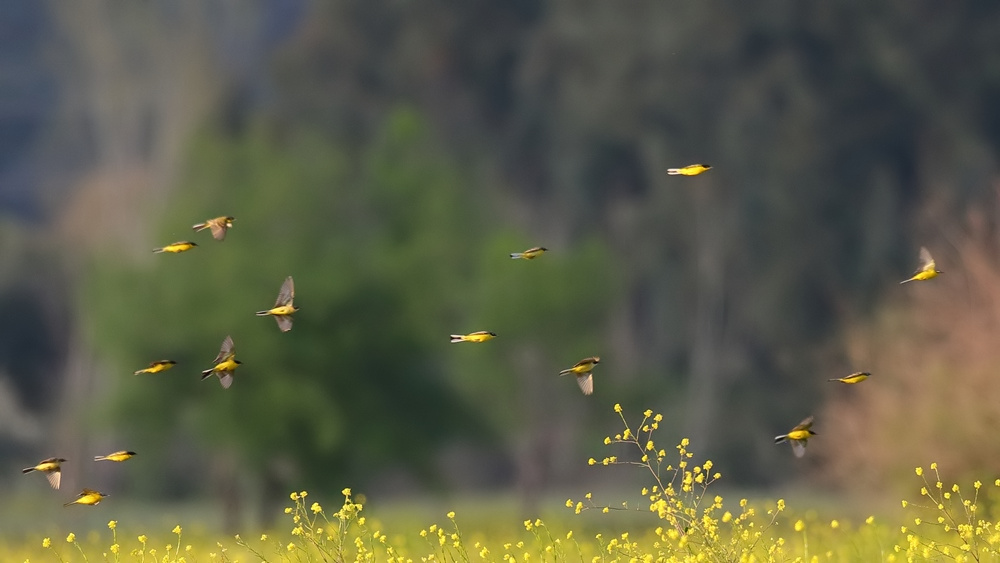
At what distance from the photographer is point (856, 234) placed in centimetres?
2745

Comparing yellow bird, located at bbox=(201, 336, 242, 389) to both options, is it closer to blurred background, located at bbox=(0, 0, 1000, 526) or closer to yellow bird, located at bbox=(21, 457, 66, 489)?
yellow bird, located at bbox=(21, 457, 66, 489)

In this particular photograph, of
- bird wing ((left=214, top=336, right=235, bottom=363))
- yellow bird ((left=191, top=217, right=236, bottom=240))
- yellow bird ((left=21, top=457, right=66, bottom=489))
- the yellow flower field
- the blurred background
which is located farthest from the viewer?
the blurred background

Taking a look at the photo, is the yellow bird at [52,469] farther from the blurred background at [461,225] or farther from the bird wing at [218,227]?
the blurred background at [461,225]

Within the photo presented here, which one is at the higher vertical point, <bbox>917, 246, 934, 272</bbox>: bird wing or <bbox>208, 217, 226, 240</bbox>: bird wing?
<bbox>208, 217, 226, 240</bbox>: bird wing

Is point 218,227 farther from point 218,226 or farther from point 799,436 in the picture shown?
point 799,436

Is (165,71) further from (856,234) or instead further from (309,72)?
(856,234)

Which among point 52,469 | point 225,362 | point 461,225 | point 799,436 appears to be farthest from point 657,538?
point 461,225

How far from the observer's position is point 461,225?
840 inches

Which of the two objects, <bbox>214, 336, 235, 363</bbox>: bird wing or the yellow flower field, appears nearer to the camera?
the yellow flower field

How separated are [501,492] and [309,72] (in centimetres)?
664

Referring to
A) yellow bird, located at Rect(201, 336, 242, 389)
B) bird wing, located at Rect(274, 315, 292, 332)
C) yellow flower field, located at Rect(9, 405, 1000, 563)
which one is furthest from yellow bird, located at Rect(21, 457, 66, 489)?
bird wing, located at Rect(274, 315, 292, 332)

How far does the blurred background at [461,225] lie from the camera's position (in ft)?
62.4

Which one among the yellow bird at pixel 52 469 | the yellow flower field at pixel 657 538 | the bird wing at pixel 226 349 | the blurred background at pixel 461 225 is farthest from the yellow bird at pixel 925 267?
the blurred background at pixel 461 225

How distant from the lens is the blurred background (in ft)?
62.4
